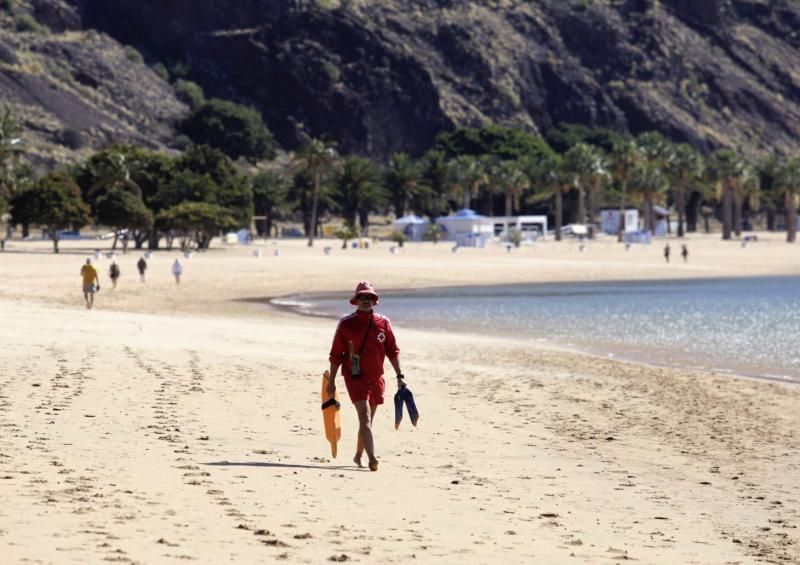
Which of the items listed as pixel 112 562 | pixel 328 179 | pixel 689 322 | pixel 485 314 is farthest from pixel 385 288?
pixel 328 179

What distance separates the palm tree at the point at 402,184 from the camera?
140m

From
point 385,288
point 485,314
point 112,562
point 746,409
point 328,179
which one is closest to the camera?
point 112,562

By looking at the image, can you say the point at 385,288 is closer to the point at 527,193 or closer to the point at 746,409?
the point at 746,409

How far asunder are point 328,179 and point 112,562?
412 feet

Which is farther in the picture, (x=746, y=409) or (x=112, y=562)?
(x=746, y=409)

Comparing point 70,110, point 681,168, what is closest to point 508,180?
point 681,168

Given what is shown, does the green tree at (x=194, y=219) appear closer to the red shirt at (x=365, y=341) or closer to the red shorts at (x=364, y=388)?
the red shorts at (x=364, y=388)

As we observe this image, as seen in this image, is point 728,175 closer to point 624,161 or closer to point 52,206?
point 624,161

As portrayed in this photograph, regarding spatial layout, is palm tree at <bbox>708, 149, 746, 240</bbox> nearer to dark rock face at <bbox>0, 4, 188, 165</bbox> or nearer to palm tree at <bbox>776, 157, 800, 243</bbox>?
palm tree at <bbox>776, 157, 800, 243</bbox>

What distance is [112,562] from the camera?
838cm

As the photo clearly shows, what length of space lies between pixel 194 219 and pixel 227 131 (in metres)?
104

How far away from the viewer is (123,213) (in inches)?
3349

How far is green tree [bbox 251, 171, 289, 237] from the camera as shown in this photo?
12538 centimetres

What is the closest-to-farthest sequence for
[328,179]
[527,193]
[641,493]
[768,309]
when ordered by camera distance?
[641,493] < [768,309] < [328,179] < [527,193]
